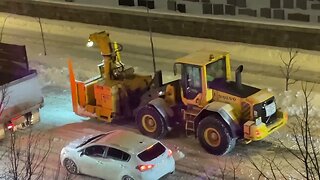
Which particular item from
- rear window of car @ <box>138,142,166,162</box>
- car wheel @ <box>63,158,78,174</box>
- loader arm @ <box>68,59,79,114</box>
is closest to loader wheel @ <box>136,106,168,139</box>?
rear window of car @ <box>138,142,166,162</box>

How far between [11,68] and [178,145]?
5173 mm

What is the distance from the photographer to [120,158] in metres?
14.5

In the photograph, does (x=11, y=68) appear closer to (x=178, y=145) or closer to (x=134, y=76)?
(x=134, y=76)

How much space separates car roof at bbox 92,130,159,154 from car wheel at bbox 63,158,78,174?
752 mm

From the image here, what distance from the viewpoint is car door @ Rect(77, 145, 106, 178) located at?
1484cm

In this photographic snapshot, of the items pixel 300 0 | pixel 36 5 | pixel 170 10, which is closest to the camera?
pixel 300 0

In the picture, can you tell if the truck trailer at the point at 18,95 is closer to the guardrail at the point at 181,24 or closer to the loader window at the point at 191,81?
the loader window at the point at 191,81

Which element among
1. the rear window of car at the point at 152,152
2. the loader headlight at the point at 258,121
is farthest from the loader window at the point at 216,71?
the rear window of car at the point at 152,152

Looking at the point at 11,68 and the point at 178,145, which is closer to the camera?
the point at 178,145

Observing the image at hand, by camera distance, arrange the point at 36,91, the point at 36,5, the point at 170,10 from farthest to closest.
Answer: the point at 36,5, the point at 170,10, the point at 36,91

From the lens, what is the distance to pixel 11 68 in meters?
18.8

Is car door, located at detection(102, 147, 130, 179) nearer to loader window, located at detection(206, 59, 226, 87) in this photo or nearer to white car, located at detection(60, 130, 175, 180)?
white car, located at detection(60, 130, 175, 180)

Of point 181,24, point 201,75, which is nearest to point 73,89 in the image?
point 201,75

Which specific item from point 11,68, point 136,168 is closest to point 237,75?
point 136,168
